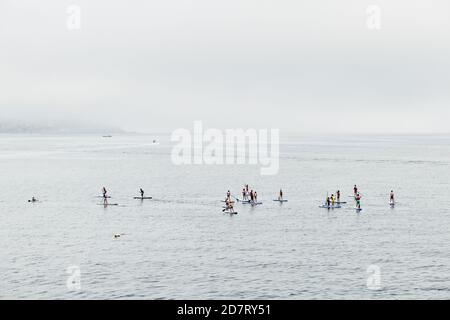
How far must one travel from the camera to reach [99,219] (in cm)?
8094

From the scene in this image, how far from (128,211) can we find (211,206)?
47.8 feet

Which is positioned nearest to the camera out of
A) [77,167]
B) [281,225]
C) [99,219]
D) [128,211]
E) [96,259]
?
[96,259]

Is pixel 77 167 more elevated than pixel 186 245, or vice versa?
pixel 77 167

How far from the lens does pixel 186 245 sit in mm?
62969
